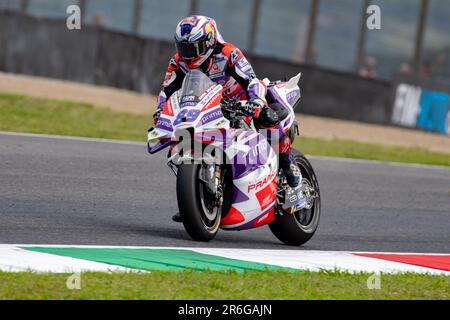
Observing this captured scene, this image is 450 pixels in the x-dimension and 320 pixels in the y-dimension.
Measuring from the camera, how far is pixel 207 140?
820cm

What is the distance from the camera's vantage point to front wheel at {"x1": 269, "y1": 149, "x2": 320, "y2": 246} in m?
9.20

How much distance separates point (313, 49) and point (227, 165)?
599 inches

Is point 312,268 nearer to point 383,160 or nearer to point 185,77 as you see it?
point 185,77

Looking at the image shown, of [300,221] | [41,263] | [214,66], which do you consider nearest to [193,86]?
[214,66]

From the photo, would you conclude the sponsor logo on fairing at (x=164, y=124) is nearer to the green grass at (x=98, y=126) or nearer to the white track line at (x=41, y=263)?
the white track line at (x=41, y=263)

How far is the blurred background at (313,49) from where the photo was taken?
23.0 meters

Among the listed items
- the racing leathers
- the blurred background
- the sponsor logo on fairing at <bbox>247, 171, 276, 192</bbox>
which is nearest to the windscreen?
the racing leathers

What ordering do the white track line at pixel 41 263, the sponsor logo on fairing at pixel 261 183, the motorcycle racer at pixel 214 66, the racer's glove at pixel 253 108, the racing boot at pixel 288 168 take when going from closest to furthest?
1. the white track line at pixel 41 263
2. the motorcycle racer at pixel 214 66
3. the racer's glove at pixel 253 108
4. the sponsor logo on fairing at pixel 261 183
5. the racing boot at pixel 288 168

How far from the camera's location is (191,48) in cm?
834

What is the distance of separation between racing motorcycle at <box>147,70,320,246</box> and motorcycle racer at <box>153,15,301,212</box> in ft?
0.43

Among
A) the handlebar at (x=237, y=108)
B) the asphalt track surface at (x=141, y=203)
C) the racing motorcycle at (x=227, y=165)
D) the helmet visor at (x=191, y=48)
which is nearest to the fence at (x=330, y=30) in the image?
→ the asphalt track surface at (x=141, y=203)

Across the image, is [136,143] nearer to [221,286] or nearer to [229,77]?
[229,77]

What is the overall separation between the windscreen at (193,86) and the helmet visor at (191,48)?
13cm
